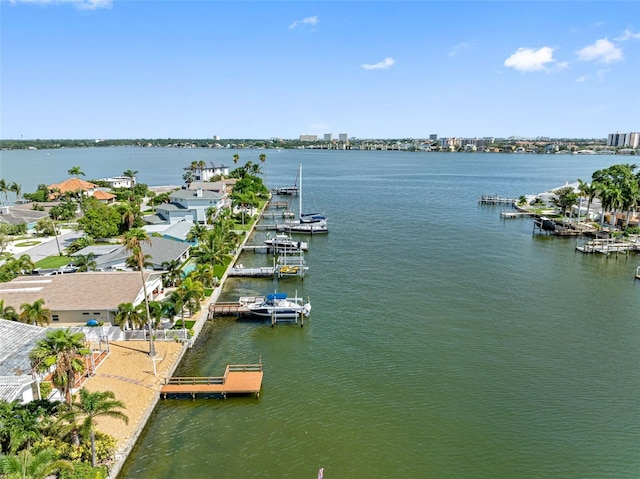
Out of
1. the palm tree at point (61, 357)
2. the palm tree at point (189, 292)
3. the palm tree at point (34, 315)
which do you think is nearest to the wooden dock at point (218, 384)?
the palm tree at point (189, 292)

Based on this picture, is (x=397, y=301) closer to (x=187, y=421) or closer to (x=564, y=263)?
(x=187, y=421)

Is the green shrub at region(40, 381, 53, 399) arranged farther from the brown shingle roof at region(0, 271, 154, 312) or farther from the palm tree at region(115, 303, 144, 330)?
the brown shingle roof at region(0, 271, 154, 312)

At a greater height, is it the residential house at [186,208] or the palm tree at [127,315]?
the residential house at [186,208]

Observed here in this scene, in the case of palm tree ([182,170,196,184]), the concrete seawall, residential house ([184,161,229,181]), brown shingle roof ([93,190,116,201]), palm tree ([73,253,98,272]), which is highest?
residential house ([184,161,229,181])

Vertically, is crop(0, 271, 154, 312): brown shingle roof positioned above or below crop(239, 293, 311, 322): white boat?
above

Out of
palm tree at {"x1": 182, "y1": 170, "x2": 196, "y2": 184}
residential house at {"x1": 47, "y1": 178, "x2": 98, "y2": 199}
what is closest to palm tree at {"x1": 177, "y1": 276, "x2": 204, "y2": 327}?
residential house at {"x1": 47, "y1": 178, "x2": 98, "y2": 199}

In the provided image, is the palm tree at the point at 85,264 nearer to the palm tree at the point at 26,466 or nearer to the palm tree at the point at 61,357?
the palm tree at the point at 61,357

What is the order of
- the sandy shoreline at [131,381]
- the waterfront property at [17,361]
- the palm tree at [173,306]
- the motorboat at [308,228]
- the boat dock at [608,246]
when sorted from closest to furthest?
the waterfront property at [17,361] < the sandy shoreline at [131,381] < the palm tree at [173,306] < the boat dock at [608,246] < the motorboat at [308,228]
